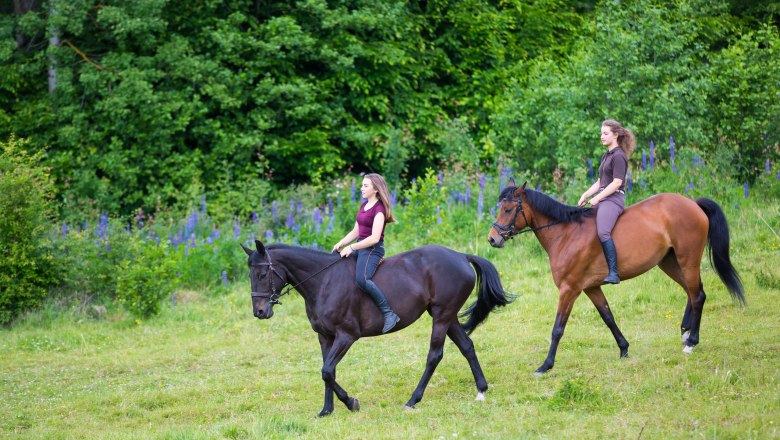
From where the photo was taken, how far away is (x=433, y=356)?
8.80 metres

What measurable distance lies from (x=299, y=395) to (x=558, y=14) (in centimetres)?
1799

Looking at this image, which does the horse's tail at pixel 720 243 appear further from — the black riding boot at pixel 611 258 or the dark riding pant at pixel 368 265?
the dark riding pant at pixel 368 265

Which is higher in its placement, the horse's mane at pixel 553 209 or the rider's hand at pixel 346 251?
the horse's mane at pixel 553 209

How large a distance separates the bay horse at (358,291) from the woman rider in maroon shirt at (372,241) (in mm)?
108

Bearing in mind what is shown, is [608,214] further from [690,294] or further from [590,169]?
[590,169]

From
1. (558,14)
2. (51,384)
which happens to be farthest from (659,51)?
(51,384)

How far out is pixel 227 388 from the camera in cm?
1021

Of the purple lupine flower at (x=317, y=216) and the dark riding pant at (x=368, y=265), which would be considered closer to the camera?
Answer: the dark riding pant at (x=368, y=265)

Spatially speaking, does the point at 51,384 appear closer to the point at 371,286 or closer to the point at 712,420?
the point at 371,286

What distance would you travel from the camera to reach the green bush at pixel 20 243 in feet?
46.1

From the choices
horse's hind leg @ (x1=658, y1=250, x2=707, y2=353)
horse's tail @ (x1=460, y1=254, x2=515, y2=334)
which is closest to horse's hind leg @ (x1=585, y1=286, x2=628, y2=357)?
horse's hind leg @ (x1=658, y1=250, x2=707, y2=353)

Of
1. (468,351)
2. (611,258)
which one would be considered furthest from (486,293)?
(611,258)

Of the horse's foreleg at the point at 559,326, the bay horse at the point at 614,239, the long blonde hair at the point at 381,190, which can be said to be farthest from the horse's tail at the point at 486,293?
the long blonde hair at the point at 381,190

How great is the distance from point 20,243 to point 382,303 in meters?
8.21
